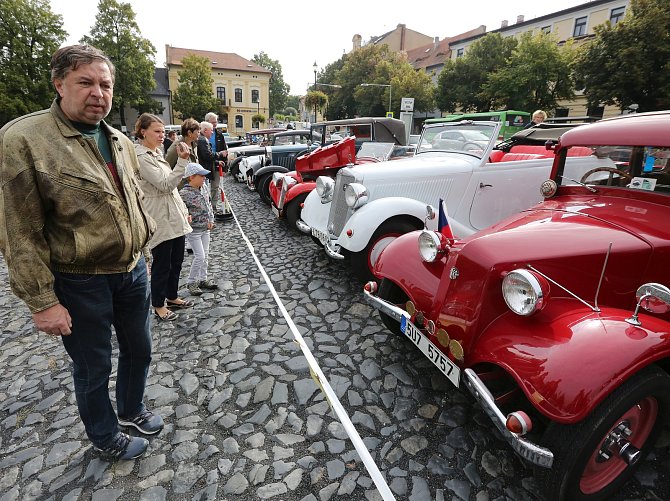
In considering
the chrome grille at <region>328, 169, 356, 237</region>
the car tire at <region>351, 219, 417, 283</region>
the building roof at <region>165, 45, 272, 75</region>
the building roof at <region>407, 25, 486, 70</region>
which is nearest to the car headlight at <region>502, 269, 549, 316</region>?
the car tire at <region>351, 219, 417, 283</region>

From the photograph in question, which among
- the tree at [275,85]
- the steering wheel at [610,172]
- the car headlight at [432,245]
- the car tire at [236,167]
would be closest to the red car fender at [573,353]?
the car headlight at [432,245]

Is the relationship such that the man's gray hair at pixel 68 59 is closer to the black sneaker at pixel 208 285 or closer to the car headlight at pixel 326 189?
the black sneaker at pixel 208 285

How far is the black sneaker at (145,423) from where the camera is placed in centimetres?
229

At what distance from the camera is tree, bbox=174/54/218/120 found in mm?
44906

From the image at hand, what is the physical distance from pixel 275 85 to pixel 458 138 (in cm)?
7180

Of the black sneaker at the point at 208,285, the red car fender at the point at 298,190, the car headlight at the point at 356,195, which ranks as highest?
the car headlight at the point at 356,195

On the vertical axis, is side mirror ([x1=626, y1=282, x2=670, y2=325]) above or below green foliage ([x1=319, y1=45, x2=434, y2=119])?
below

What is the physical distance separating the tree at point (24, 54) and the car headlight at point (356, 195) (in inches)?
1396

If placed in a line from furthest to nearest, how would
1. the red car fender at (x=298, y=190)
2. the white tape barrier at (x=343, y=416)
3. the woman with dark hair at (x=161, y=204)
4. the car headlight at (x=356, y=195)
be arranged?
1. the red car fender at (x=298, y=190)
2. the car headlight at (x=356, y=195)
3. the woman with dark hair at (x=161, y=204)
4. the white tape barrier at (x=343, y=416)

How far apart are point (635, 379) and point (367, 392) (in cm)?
158

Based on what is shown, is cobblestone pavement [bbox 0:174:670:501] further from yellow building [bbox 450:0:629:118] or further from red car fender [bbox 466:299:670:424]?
yellow building [bbox 450:0:629:118]

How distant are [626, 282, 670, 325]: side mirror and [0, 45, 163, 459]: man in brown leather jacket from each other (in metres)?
2.48

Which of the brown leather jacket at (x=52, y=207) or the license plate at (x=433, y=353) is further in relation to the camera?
the license plate at (x=433, y=353)

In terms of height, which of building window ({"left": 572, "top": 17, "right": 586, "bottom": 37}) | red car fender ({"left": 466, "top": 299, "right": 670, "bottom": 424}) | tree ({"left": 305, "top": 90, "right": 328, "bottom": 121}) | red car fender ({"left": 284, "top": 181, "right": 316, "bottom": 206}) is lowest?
red car fender ({"left": 466, "top": 299, "right": 670, "bottom": 424})
